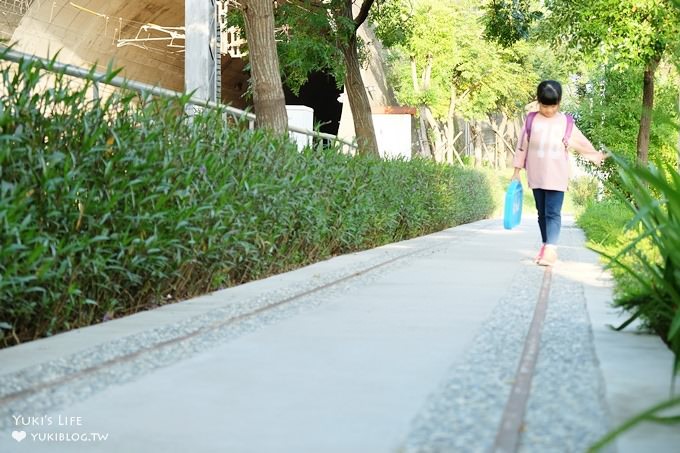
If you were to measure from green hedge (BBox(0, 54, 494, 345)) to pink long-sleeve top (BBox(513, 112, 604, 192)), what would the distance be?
239 centimetres

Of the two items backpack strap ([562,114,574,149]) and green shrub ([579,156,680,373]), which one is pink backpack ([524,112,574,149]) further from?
green shrub ([579,156,680,373])

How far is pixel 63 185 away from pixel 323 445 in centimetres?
337

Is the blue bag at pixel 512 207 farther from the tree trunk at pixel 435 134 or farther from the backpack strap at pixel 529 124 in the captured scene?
the tree trunk at pixel 435 134

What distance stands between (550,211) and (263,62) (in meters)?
5.11

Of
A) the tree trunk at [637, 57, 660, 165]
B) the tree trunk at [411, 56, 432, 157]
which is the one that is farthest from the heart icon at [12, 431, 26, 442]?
the tree trunk at [411, 56, 432, 157]

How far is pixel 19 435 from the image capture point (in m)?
4.36

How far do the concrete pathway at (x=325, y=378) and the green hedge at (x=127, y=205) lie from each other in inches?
12.3

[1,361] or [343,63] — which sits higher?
[343,63]

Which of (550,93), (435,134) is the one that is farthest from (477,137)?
(550,93)

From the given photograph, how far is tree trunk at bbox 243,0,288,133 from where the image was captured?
50.3 ft

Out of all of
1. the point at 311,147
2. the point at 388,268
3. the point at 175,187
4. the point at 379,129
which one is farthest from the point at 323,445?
the point at 379,129

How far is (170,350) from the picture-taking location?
642 cm

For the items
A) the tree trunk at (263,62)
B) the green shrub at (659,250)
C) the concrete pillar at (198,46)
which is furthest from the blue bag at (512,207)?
the concrete pillar at (198,46)

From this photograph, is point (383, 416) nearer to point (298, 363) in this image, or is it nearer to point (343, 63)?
point (298, 363)
